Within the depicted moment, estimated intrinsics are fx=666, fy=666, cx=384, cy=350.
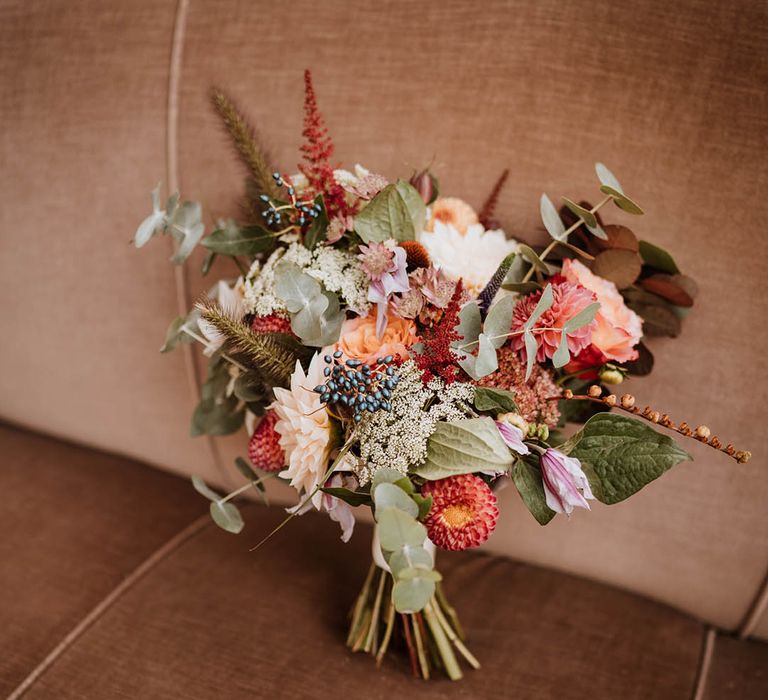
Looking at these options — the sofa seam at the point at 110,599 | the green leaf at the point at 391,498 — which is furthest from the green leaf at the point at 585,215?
the sofa seam at the point at 110,599

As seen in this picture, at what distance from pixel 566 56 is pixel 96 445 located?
39.4 inches

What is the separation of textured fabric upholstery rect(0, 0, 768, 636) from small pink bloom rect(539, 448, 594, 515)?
320 mm

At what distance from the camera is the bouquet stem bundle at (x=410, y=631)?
777 millimetres

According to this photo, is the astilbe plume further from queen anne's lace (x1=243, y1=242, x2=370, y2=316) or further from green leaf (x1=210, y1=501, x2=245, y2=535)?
green leaf (x1=210, y1=501, x2=245, y2=535)

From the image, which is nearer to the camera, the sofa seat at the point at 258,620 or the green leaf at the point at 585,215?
the green leaf at the point at 585,215

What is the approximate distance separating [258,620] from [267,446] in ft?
1.00

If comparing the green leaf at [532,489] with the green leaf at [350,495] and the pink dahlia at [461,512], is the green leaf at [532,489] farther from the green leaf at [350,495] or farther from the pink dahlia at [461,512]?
the green leaf at [350,495]

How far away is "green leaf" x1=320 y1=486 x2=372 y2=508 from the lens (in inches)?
22.8

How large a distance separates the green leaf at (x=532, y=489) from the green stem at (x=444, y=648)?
246 mm

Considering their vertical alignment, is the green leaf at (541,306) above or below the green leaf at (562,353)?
above

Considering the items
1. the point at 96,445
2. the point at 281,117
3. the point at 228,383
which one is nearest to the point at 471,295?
the point at 228,383

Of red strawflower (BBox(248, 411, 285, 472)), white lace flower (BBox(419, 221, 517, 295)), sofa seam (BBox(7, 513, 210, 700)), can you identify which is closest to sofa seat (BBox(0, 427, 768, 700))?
sofa seam (BBox(7, 513, 210, 700))

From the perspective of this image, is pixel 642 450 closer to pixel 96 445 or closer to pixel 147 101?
pixel 147 101

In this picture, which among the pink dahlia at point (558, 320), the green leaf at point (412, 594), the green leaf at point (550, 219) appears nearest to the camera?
the green leaf at point (412, 594)
